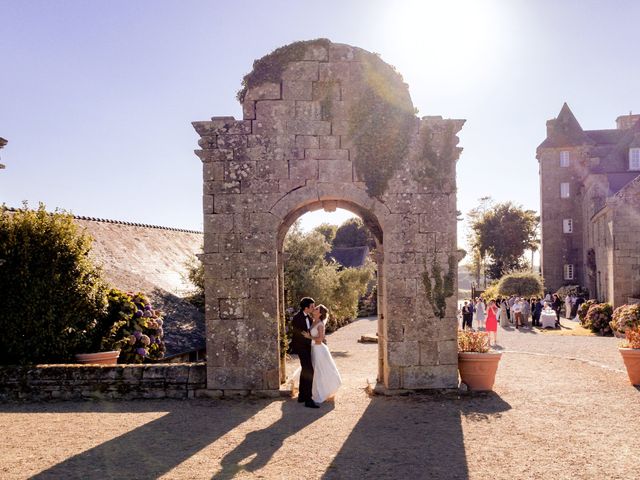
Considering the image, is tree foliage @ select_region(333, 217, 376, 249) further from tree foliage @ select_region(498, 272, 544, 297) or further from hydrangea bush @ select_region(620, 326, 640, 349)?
hydrangea bush @ select_region(620, 326, 640, 349)

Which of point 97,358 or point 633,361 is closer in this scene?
point 633,361

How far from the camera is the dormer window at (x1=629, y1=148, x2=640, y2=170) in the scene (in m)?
31.0

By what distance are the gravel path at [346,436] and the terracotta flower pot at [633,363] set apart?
0.64ft

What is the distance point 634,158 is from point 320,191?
2988cm

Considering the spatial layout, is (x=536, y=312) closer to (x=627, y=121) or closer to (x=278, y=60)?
(x=278, y=60)

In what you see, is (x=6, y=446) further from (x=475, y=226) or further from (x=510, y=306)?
(x=475, y=226)

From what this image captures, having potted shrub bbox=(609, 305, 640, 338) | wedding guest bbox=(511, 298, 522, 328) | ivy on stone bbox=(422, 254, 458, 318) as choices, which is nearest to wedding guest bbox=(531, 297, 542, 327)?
wedding guest bbox=(511, 298, 522, 328)

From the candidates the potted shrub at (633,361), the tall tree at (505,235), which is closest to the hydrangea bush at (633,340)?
the potted shrub at (633,361)

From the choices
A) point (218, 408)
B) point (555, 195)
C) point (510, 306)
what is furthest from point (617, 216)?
point (218, 408)

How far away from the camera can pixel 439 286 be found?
8.33 metres

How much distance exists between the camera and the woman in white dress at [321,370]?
8.02 m

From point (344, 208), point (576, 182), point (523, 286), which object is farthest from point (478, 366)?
point (576, 182)

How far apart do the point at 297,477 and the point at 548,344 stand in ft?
46.6

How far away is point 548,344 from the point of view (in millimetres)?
16969
